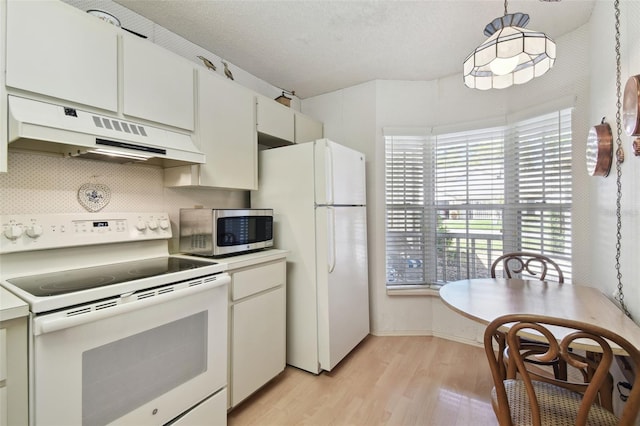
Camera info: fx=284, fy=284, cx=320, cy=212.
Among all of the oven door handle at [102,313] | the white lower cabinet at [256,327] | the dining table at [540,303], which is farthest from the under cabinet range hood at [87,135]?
the dining table at [540,303]

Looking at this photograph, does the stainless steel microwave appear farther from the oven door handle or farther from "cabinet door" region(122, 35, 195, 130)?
"cabinet door" region(122, 35, 195, 130)

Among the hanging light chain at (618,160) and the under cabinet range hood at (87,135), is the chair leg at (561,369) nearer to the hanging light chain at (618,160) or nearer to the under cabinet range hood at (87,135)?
the hanging light chain at (618,160)

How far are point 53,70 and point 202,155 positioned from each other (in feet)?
2.41

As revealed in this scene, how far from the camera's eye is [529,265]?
7.51 feet

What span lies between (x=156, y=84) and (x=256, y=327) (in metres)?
1.63

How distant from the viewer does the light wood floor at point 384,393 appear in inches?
68.7

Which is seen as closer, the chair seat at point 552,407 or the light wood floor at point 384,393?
the chair seat at point 552,407

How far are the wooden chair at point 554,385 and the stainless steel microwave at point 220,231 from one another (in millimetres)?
1524

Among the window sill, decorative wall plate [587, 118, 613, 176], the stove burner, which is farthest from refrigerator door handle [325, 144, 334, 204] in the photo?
decorative wall plate [587, 118, 613, 176]

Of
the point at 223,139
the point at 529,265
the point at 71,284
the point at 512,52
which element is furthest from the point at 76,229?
the point at 529,265

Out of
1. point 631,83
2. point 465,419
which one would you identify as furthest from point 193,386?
point 631,83

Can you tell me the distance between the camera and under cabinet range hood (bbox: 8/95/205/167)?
116cm

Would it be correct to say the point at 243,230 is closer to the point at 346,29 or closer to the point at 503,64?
the point at 346,29

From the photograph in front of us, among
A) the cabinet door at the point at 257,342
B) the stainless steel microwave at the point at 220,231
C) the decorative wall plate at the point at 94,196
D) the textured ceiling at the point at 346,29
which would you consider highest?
the textured ceiling at the point at 346,29
